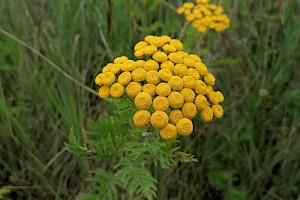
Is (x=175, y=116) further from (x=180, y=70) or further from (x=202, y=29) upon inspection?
(x=202, y=29)

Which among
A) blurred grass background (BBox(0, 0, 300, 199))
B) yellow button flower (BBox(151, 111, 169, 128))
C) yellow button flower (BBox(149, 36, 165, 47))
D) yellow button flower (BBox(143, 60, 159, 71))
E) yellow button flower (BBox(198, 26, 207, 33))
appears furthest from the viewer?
yellow button flower (BBox(198, 26, 207, 33))

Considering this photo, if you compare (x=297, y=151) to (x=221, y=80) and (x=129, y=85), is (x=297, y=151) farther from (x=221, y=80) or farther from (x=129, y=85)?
(x=129, y=85)

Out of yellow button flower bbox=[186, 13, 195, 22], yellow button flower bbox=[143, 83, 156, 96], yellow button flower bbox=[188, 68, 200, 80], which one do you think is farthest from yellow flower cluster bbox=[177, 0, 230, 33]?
yellow button flower bbox=[143, 83, 156, 96]

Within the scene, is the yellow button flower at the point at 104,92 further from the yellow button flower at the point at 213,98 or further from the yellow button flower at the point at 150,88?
the yellow button flower at the point at 213,98

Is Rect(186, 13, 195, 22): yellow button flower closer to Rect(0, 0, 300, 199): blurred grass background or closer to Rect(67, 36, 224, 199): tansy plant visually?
Rect(0, 0, 300, 199): blurred grass background

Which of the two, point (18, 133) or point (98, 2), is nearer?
point (18, 133)

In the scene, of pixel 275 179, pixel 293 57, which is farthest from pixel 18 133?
pixel 293 57

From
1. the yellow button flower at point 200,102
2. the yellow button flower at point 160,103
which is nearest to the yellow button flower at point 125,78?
the yellow button flower at point 160,103

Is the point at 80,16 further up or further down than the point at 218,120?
Result: further up
